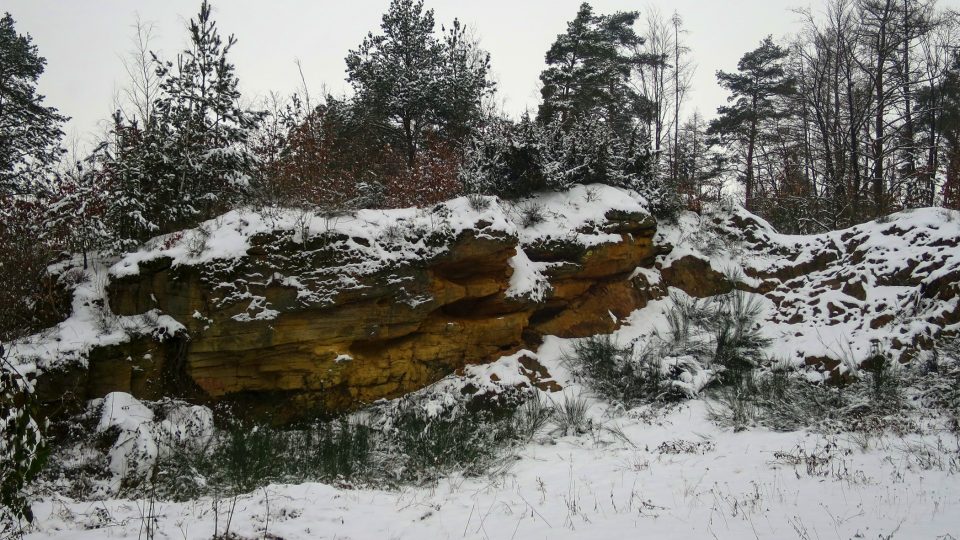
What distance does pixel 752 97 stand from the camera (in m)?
22.7

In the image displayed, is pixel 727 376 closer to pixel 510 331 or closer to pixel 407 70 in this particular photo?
pixel 510 331

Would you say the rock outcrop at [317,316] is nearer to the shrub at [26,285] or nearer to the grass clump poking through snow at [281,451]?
the grass clump poking through snow at [281,451]

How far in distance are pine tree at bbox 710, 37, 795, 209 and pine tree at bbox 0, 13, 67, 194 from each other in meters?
23.7

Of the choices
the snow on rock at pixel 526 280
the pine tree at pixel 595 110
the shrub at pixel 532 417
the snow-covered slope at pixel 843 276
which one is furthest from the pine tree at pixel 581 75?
the shrub at pixel 532 417

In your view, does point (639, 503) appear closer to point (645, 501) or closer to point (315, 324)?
point (645, 501)

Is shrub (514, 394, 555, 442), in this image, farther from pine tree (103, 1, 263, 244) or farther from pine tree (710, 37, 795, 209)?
pine tree (710, 37, 795, 209)

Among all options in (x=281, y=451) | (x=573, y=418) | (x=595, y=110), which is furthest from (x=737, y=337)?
(x=595, y=110)

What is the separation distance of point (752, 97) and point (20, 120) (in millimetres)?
25450

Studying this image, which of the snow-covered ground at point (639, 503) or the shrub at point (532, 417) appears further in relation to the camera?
the shrub at point (532, 417)

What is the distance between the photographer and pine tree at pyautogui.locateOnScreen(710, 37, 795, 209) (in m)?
22.1

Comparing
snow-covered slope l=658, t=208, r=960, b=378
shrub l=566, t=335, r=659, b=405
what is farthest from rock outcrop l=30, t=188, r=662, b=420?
snow-covered slope l=658, t=208, r=960, b=378

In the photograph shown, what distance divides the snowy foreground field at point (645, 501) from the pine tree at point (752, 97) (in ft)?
59.8

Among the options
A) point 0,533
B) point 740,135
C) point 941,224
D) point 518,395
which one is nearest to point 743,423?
point 518,395

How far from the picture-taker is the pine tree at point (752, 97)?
2214 cm
